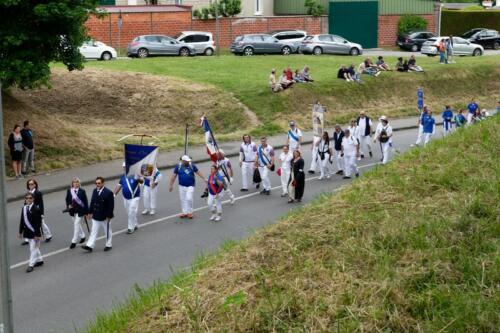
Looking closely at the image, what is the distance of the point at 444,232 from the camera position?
9.78 meters

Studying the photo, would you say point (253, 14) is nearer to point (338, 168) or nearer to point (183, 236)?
point (338, 168)

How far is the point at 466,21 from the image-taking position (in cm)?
6178

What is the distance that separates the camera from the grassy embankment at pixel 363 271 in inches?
332

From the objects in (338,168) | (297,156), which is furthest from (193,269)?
(338,168)

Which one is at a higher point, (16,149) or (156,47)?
(156,47)

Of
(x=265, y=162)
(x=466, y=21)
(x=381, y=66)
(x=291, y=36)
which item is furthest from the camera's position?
(x=466, y=21)

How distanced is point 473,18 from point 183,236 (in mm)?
48015

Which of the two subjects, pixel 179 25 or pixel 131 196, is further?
pixel 179 25

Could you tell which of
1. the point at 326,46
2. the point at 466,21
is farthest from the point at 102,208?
the point at 466,21

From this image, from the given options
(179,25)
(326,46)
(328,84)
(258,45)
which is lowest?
(328,84)

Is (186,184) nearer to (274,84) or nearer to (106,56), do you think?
(274,84)

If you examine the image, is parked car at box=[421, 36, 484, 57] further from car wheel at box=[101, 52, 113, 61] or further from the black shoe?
the black shoe

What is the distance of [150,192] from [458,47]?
36.0 m

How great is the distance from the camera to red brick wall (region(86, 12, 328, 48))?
167ft
